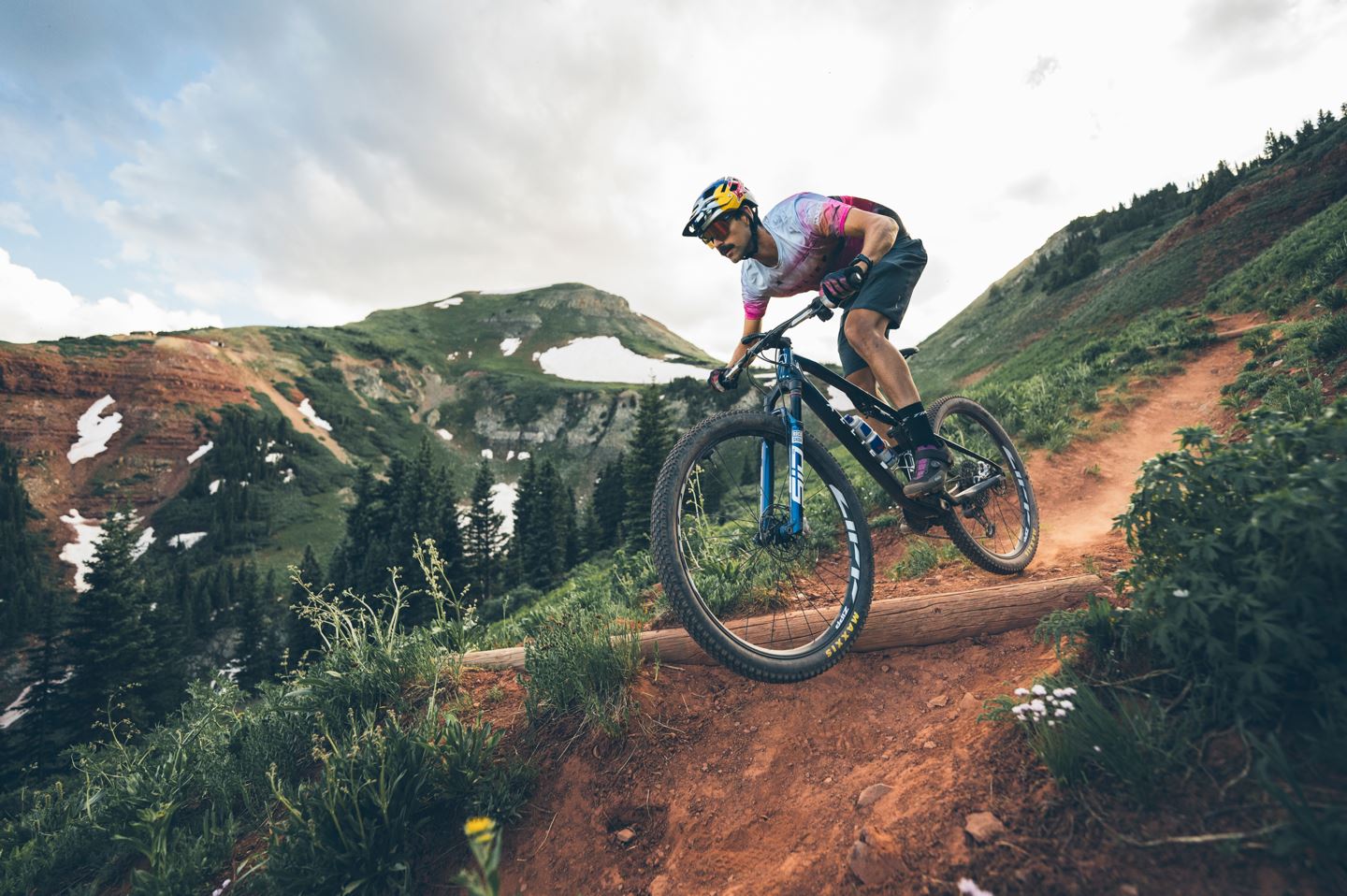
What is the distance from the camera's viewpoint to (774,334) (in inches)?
144

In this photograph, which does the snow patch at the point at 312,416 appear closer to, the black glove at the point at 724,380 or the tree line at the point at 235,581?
the tree line at the point at 235,581

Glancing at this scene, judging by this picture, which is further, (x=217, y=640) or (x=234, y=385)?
(x=234, y=385)

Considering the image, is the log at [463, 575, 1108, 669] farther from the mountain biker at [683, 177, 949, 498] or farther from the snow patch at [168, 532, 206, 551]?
the snow patch at [168, 532, 206, 551]

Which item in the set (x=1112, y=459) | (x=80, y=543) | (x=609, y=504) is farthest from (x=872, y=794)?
(x=80, y=543)

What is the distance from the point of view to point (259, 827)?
325 centimetres

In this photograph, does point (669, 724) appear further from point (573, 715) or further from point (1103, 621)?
point (1103, 621)

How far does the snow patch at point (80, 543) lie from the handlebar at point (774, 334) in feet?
295

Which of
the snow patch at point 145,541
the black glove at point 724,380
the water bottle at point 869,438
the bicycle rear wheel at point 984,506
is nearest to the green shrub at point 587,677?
the black glove at point 724,380

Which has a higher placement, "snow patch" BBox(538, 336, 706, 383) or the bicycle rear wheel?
"snow patch" BBox(538, 336, 706, 383)

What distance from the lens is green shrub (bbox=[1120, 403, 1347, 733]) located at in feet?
5.43

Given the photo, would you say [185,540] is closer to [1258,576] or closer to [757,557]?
[757,557]

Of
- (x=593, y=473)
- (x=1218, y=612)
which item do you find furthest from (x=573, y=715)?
(x=593, y=473)

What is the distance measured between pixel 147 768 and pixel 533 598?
60.5 feet

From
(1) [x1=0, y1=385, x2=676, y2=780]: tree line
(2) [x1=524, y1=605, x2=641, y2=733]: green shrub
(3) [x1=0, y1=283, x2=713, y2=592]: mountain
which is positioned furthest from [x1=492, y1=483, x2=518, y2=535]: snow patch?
(2) [x1=524, y1=605, x2=641, y2=733]: green shrub
